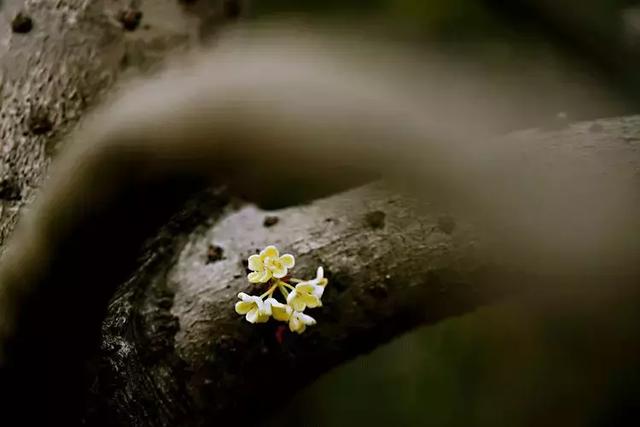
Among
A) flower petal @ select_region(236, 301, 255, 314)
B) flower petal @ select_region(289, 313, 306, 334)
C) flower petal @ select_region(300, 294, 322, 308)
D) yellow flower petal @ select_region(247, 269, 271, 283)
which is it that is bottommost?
flower petal @ select_region(289, 313, 306, 334)

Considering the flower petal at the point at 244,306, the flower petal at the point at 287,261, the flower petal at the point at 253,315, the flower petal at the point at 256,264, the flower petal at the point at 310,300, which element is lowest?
the flower petal at the point at 310,300

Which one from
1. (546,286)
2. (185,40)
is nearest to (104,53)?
(185,40)

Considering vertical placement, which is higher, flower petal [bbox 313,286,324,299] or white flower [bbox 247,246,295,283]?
white flower [bbox 247,246,295,283]

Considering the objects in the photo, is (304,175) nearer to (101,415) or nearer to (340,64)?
(340,64)
